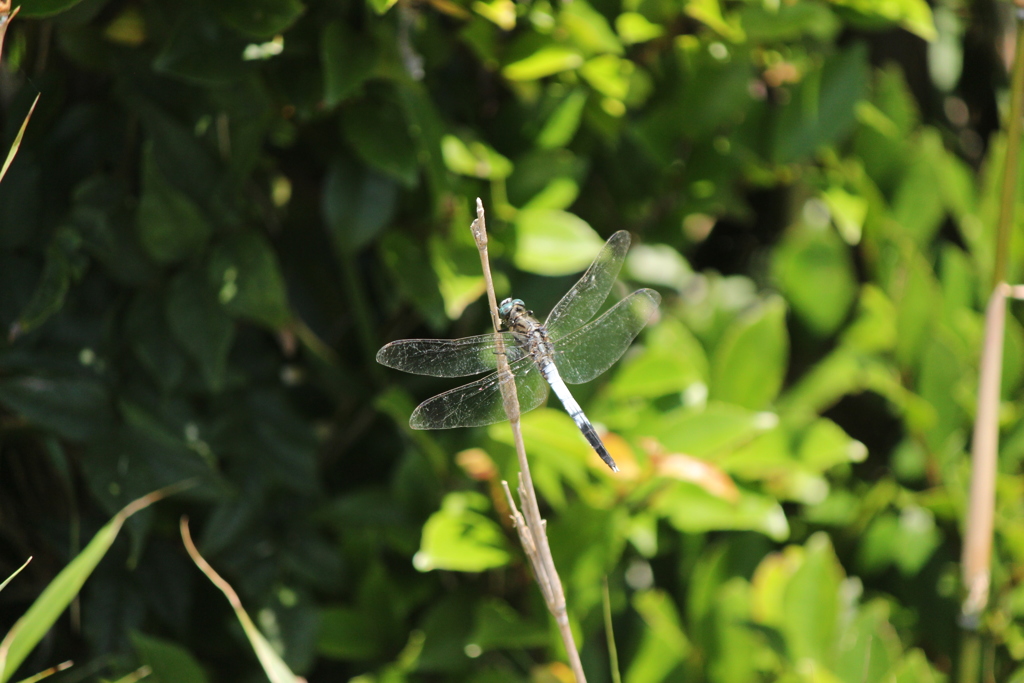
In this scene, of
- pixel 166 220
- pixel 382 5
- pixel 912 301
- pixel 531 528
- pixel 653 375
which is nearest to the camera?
pixel 531 528

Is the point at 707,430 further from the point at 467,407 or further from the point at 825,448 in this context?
the point at 467,407

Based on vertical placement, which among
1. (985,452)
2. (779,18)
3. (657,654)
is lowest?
(657,654)

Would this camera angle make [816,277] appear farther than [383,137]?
Yes

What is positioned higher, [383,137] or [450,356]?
[383,137]

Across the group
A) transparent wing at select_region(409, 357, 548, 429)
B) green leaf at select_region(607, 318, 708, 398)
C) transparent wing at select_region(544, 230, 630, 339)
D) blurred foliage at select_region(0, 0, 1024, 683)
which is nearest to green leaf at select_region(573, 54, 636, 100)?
blurred foliage at select_region(0, 0, 1024, 683)

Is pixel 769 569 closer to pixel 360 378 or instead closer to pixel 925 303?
pixel 925 303

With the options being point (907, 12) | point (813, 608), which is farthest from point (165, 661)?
point (907, 12)
